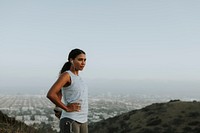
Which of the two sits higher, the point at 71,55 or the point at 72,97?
the point at 71,55

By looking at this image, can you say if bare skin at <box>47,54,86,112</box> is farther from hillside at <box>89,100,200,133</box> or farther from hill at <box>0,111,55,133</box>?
hillside at <box>89,100,200,133</box>

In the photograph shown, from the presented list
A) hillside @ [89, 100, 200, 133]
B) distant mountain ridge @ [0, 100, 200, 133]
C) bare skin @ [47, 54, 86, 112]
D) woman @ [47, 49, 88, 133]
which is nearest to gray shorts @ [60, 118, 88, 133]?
woman @ [47, 49, 88, 133]

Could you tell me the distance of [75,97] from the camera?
3.87 meters

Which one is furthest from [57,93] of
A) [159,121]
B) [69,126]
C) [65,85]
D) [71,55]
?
[159,121]

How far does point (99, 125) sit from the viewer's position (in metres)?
50.1

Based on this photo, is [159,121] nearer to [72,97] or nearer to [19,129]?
[19,129]

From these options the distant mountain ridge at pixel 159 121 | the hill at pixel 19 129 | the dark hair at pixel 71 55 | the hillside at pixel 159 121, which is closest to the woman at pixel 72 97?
the dark hair at pixel 71 55

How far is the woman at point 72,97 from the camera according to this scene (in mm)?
3771

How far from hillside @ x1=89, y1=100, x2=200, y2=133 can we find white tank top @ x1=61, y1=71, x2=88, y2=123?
108ft

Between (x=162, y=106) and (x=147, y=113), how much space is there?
9.45 feet

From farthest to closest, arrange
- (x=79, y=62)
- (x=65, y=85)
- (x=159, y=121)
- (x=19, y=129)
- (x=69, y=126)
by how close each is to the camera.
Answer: (x=159, y=121), (x=19, y=129), (x=79, y=62), (x=65, y=85), (x=69, y=126)

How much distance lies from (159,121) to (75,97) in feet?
127

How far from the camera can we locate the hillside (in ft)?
123

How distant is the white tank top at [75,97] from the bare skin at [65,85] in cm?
5
